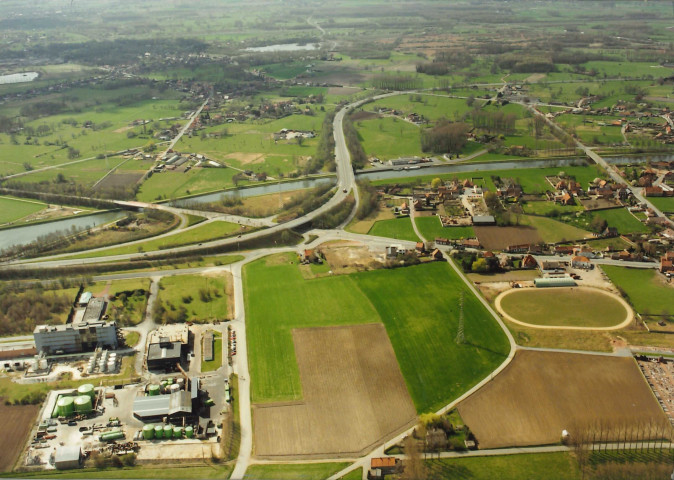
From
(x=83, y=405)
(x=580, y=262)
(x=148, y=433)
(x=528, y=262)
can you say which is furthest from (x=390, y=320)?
(x=83, y=405)

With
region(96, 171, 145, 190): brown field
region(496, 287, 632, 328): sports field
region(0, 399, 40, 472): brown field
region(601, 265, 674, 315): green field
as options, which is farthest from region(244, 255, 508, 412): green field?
region(96, 171, 145, 190): brown field

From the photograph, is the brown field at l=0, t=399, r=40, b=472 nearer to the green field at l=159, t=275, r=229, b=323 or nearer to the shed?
the shed

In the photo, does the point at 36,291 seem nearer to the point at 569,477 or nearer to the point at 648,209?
the point at 569,477

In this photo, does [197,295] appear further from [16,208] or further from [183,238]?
[16,208]

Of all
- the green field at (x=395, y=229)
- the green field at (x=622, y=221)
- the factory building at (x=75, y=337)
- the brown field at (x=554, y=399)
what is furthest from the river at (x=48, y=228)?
the green field at (x=622, y=221)

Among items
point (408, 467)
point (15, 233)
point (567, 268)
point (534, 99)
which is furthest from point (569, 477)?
point (534, 99)

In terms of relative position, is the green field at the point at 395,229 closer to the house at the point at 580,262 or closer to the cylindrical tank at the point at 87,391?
the house at the point at 580,262
